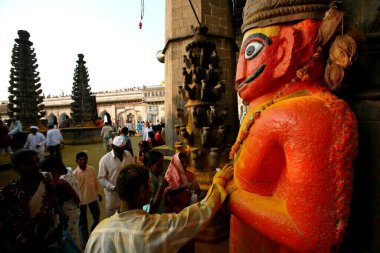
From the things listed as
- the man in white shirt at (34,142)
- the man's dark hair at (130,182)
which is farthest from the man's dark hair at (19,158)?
the man in white shirt at (34,142)

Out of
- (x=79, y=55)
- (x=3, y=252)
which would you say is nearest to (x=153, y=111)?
(x=79, y=55)

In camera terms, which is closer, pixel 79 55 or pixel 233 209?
pixel 233 209

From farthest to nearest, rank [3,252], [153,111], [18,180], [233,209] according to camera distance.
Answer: [153,111] → [18,180] → [3,252] → [233,209]

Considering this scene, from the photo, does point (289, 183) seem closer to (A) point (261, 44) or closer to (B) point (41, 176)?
(A) point (261, 44)

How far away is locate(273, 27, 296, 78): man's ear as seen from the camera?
1.44 meters

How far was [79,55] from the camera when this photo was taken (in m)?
21.5

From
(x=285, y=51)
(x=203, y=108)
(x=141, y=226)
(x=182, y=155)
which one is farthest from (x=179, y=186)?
(x=285, y=51)

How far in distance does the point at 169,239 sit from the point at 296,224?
27.9 inches

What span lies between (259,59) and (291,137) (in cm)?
59

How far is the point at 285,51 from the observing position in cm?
147

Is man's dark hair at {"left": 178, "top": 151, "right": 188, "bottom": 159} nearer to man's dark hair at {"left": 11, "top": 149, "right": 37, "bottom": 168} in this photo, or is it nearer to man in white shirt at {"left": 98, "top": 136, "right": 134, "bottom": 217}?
man in white shirt at {"left": 98, "top": 136, "right": 134, "bottom": 217}

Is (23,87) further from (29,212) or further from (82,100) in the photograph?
(29,212)

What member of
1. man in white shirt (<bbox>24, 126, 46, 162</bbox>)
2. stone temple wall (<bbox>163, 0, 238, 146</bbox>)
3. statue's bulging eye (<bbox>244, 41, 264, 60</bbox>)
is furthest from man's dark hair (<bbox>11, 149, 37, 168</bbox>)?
man in white shirt (<bbox>24, 126, 46, 162</bbox>)

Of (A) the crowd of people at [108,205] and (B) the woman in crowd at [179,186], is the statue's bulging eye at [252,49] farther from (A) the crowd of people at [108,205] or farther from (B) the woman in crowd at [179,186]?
(B) the woman in crowd at [179,186]
